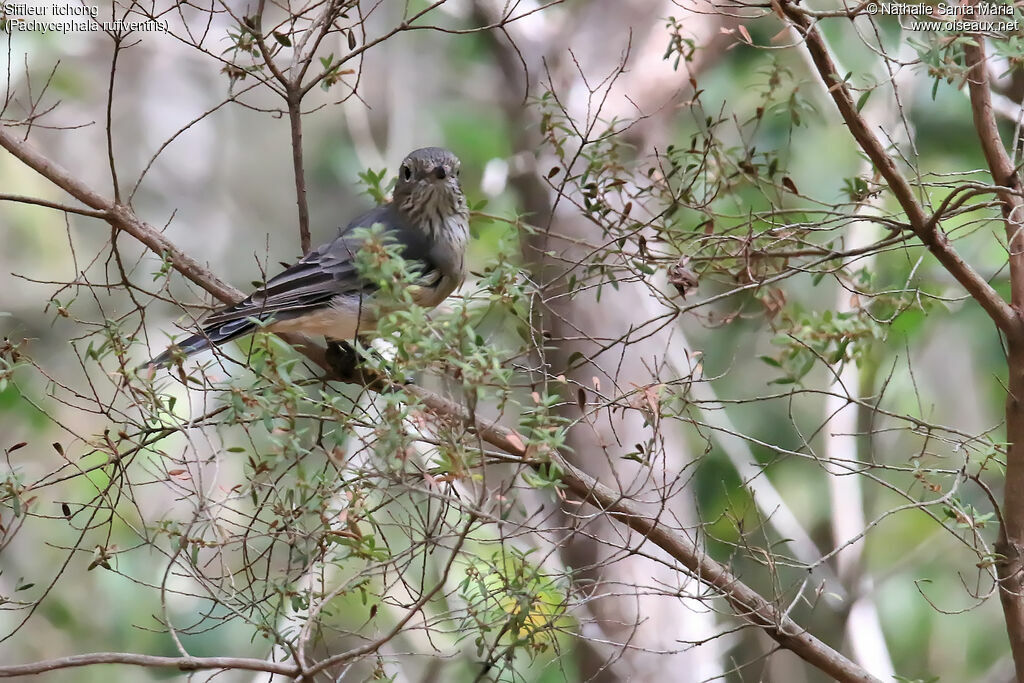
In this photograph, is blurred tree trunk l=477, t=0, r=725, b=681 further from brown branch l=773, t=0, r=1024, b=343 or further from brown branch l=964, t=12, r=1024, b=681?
brown branch l=773, t=0, r=1024, b=343

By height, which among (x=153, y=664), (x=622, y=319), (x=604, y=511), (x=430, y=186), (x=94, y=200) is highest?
(x=622, y=319)

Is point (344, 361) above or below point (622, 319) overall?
below

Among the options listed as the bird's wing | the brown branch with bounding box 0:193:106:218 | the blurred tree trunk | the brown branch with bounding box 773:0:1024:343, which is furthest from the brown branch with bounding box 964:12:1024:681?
the brown branch with bounding box 0:193:106:218

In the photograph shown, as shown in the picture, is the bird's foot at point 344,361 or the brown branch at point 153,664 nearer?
the brown branch at point 153,664

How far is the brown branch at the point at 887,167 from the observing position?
7.95ft

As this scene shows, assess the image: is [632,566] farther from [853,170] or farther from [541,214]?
[853,170]

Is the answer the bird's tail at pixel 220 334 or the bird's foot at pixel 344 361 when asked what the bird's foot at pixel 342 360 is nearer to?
the bird's foot at pixel 344 361

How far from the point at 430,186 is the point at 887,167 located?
1.82m

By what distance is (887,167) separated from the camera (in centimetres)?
243

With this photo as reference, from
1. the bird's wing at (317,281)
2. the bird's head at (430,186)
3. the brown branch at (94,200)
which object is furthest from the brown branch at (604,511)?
the bird's head at (430,186)

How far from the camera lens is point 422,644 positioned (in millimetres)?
6219

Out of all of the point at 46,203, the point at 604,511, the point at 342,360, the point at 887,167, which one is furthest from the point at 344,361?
the point at 887,167

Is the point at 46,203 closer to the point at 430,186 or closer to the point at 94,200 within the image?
the point at 94,200

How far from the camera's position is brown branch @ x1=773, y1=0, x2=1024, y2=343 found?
2.42 m
